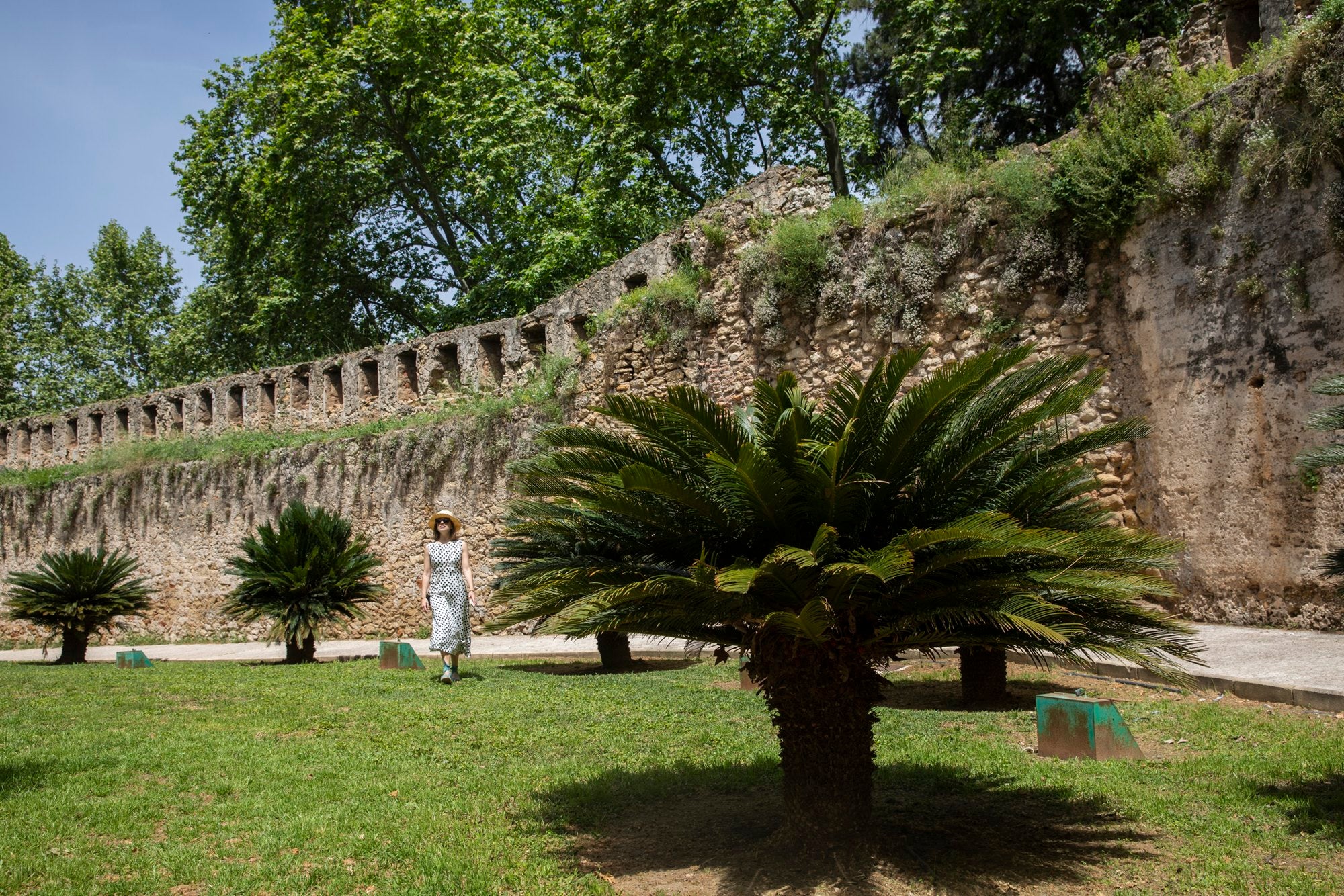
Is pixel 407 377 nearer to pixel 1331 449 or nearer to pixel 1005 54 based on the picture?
pixel 1005 54

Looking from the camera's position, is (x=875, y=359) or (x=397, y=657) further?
(x=875, y=359)

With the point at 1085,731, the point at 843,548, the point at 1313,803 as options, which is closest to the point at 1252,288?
the point at 1085,731

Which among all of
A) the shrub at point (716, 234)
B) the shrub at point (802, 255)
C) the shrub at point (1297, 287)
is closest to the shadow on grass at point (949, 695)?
the shrub at point (1297, 287)

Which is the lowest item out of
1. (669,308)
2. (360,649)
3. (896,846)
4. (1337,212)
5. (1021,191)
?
(896,846)

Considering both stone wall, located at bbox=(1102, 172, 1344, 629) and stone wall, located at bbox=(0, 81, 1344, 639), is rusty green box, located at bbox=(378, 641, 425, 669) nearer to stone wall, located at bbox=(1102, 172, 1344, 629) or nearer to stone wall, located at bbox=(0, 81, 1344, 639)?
stone wall, located at bbox=(0, 81, 1344, 639)

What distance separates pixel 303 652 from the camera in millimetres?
12078

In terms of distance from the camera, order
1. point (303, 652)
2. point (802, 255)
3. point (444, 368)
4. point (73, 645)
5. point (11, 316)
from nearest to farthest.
A: point (303, 652)
point (802, 255)
point (73, 645)
point (444, 368)
point (11, 316)

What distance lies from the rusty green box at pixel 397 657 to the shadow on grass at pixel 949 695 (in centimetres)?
497

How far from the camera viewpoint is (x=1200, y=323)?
941cm

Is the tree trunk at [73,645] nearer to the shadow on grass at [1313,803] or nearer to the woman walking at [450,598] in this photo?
the woman walking at [450,598]

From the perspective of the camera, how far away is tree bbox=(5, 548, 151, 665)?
1241 cm

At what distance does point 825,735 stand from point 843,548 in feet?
2.45

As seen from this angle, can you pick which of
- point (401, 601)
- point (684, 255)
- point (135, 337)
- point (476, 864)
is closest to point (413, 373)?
point (401, 601)

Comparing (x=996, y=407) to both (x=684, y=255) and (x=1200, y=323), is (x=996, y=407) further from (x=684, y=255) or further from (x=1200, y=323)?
(x=684, y=255)
